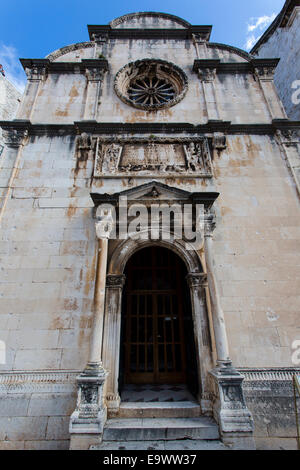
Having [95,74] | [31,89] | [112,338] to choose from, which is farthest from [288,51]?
[112,338]

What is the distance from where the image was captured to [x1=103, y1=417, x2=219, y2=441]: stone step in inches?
153

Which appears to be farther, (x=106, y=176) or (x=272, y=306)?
(x=106, y=176)

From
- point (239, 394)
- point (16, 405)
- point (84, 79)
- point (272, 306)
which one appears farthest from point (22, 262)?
point (84, 79)

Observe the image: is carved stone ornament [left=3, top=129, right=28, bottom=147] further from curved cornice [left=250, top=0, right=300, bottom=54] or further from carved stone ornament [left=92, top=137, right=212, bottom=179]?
curved cornice [left=250, top=0, right=300, bottom=54]

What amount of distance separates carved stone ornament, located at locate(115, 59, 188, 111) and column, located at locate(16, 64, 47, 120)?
2.80m

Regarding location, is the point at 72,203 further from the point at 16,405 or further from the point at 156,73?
the point at 156,73

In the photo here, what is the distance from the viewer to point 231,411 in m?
4.01

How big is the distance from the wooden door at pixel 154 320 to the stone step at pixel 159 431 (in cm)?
209

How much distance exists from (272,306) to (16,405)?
228 inches

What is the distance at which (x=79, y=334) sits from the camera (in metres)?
5.23

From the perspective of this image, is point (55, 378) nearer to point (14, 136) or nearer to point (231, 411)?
point (231, 411)

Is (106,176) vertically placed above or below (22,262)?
above

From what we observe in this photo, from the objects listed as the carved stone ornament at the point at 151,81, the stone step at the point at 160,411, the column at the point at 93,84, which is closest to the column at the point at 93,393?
the stone step at the point at 160,411

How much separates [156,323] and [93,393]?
266cm
